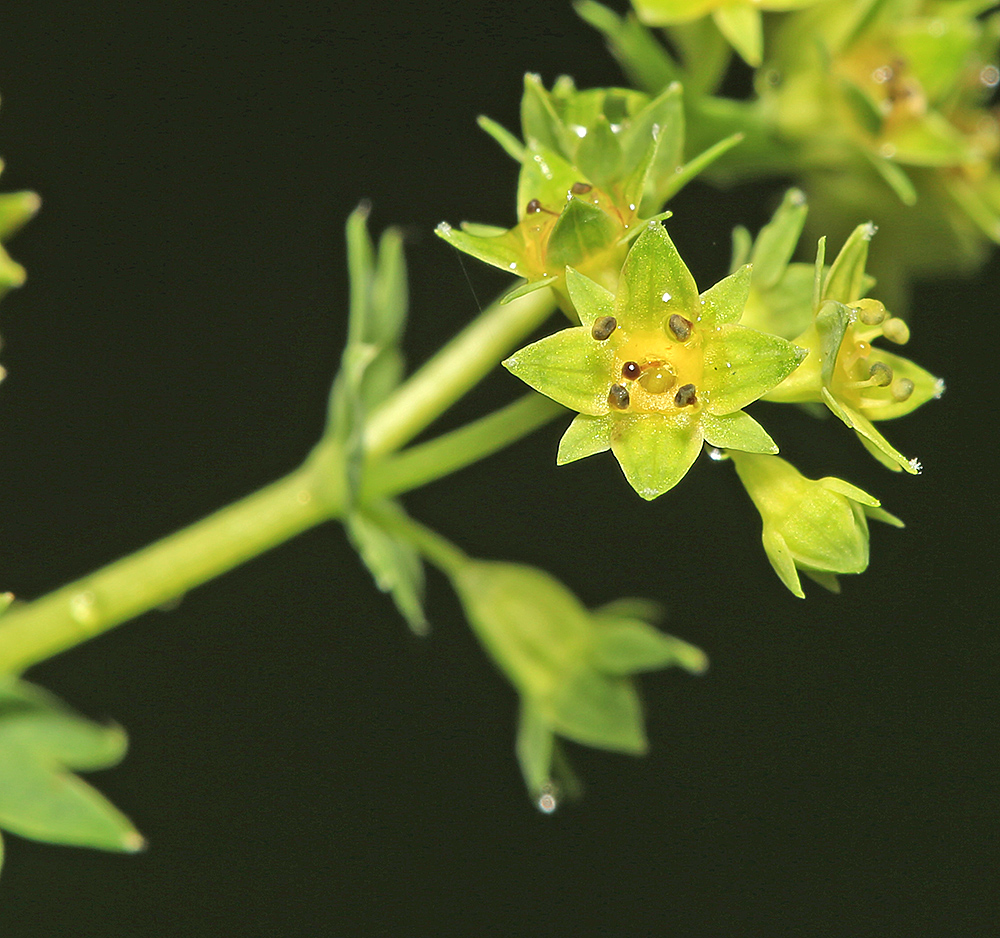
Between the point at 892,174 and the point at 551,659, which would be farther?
the point at 551,659

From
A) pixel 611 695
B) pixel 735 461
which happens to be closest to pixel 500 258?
pixel 735 461

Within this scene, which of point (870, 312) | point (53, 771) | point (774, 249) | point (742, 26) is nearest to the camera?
point (870, 312)

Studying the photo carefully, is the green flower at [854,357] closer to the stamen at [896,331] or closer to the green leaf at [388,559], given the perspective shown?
the stamen at [896,331]

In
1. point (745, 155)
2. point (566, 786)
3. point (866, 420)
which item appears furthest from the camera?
point (566, 786)

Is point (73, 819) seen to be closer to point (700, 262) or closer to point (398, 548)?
point (398, 548)

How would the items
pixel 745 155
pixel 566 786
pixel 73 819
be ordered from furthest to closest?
pixel 566 786 → pixel 745 155 → pixel 73 819

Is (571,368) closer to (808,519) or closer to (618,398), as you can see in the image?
(618,398)

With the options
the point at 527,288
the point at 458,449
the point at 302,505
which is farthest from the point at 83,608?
the point at 527,288
